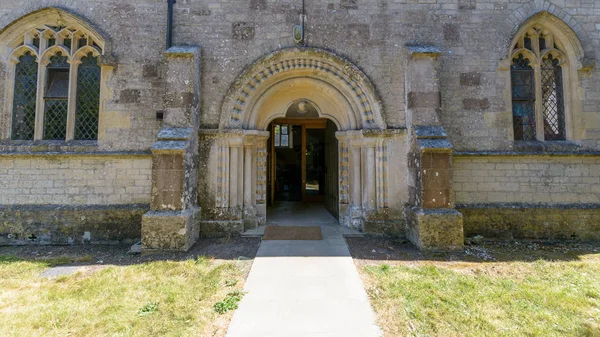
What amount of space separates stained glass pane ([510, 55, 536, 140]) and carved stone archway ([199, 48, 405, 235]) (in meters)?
2.90

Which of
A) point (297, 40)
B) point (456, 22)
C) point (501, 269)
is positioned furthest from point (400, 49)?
point (501, 269)

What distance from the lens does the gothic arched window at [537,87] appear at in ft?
20.2

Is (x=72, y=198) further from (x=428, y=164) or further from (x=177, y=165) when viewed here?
(x=428, y=164)

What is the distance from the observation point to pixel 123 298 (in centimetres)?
330

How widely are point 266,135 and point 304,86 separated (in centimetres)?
143

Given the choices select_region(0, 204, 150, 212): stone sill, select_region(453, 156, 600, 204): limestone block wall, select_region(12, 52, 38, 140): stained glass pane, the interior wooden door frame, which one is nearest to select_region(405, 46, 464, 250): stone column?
select_region(453, 156, 600, 204): limestone block wall

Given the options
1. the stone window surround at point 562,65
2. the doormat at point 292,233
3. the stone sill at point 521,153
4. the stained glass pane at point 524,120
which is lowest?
the doormat at point 292,233

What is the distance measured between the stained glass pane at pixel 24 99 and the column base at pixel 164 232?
3.99m

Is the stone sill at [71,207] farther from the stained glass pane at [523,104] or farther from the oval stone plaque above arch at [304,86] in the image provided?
the stained glass pane at [523,104]

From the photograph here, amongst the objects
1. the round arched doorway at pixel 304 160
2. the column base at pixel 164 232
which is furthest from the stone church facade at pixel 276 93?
the round arched doorway at pixel 304 160

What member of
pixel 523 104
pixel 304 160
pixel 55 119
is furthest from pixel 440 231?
pixel 55 119

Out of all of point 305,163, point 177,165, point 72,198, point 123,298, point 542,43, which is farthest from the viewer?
point 305,163

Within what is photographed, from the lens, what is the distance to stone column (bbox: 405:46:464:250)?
4.95m

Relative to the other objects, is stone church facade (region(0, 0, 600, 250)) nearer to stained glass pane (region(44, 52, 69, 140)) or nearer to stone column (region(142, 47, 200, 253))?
stained glass pane (region(44, 52, 69, 140))
